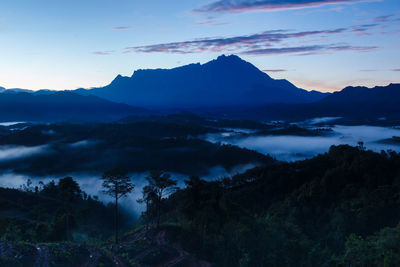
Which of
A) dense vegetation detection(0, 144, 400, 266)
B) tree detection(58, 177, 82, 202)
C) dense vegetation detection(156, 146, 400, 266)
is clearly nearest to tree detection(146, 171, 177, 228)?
dense vegetation detection(0, 144, 400, 266)

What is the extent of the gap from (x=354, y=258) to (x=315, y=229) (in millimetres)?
11761

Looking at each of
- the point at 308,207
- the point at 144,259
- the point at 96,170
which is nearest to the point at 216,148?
the point at 96,170

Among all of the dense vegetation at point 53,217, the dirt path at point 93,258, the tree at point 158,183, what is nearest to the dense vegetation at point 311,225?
the tree at point 158,183

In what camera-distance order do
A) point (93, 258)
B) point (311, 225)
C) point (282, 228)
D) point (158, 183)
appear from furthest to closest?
point (311, 225), point (158, 183), point (282, 228), point (93, 258)

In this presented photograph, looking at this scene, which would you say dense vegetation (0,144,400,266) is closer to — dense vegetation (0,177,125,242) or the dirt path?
dense vegetation (0,177,125,242)

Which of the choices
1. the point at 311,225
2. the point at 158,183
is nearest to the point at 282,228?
the point at 311,225

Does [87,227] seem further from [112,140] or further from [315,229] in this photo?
[112,140]

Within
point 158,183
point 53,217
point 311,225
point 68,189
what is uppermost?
point 158,183

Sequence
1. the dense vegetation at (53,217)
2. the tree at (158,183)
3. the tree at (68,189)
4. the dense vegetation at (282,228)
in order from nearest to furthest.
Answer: the dense vegetation at (282,228), the tree at (158,183), the tree at (68,189), the dense vegetation at (53,217)

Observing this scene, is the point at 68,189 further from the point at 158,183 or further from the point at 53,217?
the point at 53,217

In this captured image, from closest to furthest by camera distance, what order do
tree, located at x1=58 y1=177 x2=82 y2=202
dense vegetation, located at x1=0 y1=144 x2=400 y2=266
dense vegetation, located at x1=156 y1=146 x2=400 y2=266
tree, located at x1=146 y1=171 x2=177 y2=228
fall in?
Result: dense vegetation, located at x1=156 y1=146 x2=400 y2=266, dense vegetation, located at x1=0 y1=144 x2=400 y2=266, tree, located at x1=146 y1=171 x2=177 y2=228, tree, located at x1=58 y1=177 x2=82 y2=202

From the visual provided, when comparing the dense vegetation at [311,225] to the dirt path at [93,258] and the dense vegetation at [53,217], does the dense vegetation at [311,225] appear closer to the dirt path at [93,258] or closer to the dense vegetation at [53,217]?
the dirt path at [93,258]

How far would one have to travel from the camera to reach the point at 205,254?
2408 centimetres

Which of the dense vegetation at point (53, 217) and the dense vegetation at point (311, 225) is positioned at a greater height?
the dense vegetation at point (311, 225)
